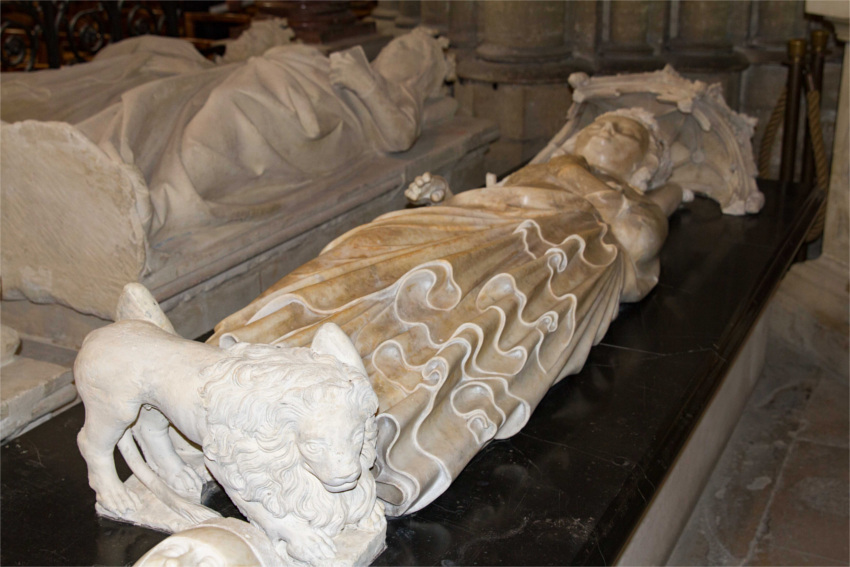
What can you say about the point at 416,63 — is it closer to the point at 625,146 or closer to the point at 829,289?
the point at 625,146

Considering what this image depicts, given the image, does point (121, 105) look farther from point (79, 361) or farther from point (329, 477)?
point (329, 477)

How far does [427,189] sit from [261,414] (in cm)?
155

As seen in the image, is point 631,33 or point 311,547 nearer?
point 311,547

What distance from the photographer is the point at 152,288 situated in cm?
306

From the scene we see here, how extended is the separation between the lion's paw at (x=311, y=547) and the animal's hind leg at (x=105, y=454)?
450 mm

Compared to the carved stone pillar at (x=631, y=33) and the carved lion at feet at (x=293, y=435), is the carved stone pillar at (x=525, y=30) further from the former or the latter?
the carved lion at feet at (x=293, y=435)

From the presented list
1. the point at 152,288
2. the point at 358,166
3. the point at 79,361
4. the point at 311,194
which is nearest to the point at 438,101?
the point at 358,166

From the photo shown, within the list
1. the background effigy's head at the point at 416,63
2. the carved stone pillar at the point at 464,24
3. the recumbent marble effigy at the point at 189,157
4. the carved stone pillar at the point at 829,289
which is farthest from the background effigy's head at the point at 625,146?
the carved stone pillar at the point at 464,24

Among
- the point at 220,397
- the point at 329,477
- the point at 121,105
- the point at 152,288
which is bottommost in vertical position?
the point at 152,288

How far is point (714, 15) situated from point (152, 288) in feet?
12.2

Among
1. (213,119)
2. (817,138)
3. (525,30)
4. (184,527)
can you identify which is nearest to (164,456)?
(184,527)

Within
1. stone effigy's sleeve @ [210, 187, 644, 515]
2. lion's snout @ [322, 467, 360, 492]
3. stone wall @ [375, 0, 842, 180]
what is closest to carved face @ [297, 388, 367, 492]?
lion's snout @ [322, 467, 360, 492]

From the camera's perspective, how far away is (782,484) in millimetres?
3322

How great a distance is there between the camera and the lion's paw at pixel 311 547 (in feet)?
5.53
